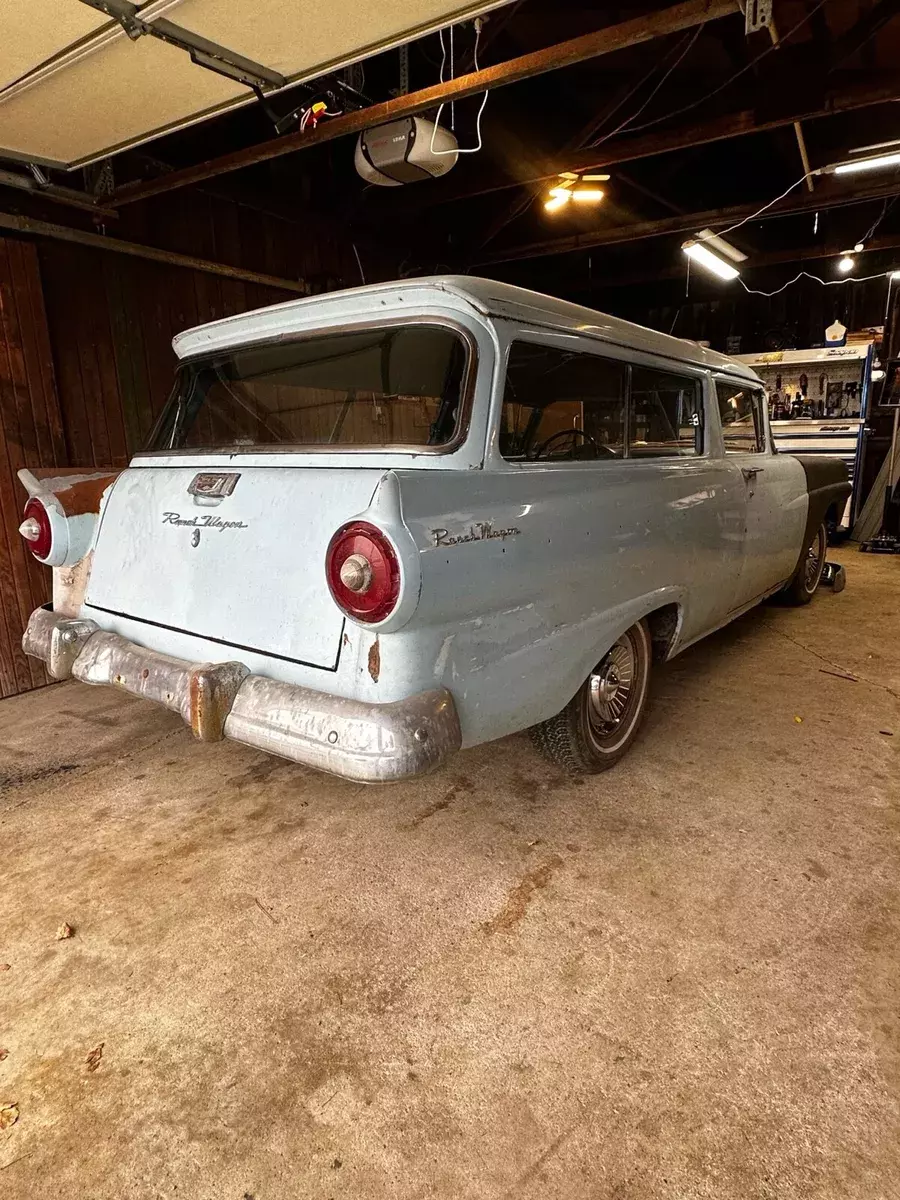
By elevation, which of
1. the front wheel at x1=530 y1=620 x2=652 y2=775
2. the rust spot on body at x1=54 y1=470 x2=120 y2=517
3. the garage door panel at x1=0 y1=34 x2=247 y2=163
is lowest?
the front wheel at x1=530 y1=620 x2=652 y2=775

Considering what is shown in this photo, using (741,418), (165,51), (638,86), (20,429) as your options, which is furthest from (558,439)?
(638,86)

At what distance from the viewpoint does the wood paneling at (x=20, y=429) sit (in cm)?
393

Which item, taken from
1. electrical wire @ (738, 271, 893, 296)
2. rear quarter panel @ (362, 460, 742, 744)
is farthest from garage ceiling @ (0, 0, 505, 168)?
electrical wire @ (738, 271, 893, 296)

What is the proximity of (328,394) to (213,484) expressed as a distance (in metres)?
0.59

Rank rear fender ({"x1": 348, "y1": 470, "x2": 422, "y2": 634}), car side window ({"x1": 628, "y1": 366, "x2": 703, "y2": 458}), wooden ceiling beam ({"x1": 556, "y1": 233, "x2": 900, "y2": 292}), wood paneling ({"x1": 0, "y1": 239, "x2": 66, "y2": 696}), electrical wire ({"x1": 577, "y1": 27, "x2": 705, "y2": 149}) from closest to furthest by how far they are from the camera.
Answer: rear fender ({"x1": 348, "y1": 470, "x2": 422, "y2": 634}) < car side window ({"x1": 628, "y1": 366, "x2": 703, "y2": 458}) < wood paneling ({"x1": 0, "y1": 239, "x2": 66, "y2": 696}) < electrical wire ({"x1": 577, "y1": 27, "x2": 705, "y2": 149}) < wooden ceiling beam ({"x1": 556, "y1": 233, "x2": 900, "y2": 292})

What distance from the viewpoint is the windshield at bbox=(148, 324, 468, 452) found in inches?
82.3

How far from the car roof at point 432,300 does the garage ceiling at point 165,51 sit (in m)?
1.06

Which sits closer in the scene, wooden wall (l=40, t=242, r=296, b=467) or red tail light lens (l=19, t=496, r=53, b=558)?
red tail light lens (l=19, t=496, r=53, b=558)

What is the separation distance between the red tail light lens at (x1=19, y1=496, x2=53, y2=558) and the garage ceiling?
1.72m

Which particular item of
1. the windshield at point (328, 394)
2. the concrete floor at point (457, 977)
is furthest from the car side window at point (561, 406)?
the concrete floor at point (457, 977)

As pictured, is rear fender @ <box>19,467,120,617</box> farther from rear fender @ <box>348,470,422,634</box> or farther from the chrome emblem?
rear fender @ <box>348,470,422,634</box>

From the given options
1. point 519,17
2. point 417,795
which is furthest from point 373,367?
point 519,17

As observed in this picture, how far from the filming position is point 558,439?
8.09 feet

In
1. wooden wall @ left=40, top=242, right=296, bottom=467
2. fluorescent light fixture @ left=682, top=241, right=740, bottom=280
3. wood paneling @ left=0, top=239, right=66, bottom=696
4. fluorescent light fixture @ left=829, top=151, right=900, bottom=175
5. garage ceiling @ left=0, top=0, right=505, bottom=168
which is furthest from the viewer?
fluorescent light fixture @ left=682, top=241, right=740, bottom=280
